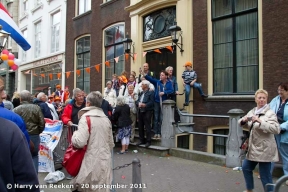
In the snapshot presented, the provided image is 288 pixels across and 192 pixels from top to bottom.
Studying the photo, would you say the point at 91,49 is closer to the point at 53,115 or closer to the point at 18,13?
the point at 53,115

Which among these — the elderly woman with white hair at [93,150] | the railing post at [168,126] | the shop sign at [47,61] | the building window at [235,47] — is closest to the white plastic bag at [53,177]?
the elderly woman with white hair at [93,150]

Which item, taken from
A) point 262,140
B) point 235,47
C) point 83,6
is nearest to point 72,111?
point 262,140

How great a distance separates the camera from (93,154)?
12.6 ft

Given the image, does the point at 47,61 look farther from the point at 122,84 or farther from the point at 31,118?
the point at 31,118

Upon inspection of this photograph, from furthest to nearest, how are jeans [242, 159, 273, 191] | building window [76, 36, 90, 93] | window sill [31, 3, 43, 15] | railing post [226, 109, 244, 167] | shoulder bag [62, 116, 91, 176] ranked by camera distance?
window sill [31, 3, 43, 15] < building window [76, 36, 90, 93] < railing post [226, 109, 244, 167] < jeans [242, 159, 273, 191] < shoulder bag [62, 116, 91, 176]

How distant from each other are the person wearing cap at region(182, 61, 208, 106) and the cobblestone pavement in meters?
2.67

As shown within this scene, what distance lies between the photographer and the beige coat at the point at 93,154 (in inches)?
149

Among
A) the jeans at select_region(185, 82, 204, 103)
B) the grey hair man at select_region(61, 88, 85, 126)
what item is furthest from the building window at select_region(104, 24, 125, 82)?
the grey hair man at select_region(61, 88, 85, 126)

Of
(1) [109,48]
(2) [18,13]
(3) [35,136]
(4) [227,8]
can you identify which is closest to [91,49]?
(1) [109,48]

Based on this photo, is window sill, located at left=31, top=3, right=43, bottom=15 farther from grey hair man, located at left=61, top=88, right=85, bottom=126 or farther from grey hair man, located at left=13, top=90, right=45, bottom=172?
grey hair man, located at left=13, top=90, right=45, bottom=172

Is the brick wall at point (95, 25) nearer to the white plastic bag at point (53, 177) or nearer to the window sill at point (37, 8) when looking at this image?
the window sill at point (37, 8)

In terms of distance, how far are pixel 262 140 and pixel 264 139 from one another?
0.03 m

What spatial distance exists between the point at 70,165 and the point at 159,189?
2154 millimetres

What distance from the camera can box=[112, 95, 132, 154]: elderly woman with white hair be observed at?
322 inches
